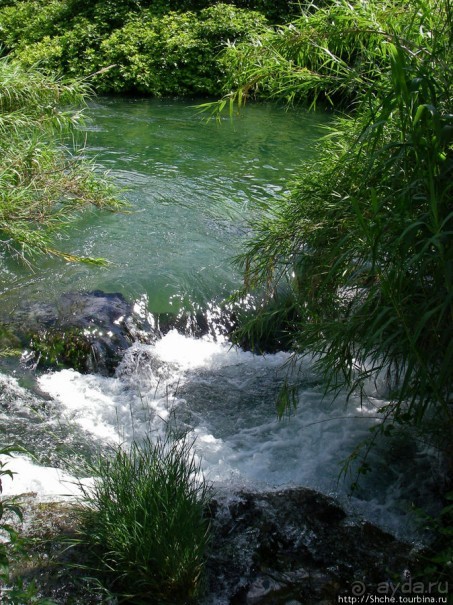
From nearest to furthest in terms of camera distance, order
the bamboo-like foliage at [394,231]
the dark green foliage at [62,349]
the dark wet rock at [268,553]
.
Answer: the bamboo-like foliage at [394,231]
the dark wet rock at [268,553]
the dark green foliage at [62,349]

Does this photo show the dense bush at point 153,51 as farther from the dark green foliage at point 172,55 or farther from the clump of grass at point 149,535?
the clump of grass at point 149,535

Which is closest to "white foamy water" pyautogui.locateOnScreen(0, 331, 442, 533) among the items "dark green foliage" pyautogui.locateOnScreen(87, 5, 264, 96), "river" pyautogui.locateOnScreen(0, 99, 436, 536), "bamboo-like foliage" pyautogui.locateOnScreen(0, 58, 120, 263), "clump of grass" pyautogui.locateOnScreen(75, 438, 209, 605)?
"river" pyautogui.locateOnScreen(0, 99, 436, 536)

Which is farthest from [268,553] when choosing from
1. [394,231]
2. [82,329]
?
[82,329]

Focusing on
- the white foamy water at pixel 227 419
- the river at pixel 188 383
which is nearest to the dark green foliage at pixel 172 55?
the river at pixel 188 383

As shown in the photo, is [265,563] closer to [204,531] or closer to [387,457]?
[204,531]

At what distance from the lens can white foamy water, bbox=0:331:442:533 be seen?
391cm

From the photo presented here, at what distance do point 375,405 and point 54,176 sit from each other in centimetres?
339

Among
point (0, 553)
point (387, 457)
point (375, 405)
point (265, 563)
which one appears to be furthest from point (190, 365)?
point (0, 553)

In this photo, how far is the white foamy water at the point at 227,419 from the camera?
391 cm

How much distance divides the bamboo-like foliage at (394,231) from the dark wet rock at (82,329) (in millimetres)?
1426

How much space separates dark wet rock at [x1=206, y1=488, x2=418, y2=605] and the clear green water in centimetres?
258

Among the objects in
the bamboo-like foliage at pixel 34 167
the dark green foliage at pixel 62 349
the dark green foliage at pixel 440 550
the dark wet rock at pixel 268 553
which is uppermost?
the bamboo-like foliage at pixel 34 167

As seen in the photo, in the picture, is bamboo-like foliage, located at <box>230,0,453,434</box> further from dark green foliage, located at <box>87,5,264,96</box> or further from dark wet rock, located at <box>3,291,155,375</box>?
dark green foliage, located at <box>87,5,264,96</box>

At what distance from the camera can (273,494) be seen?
3838mm
